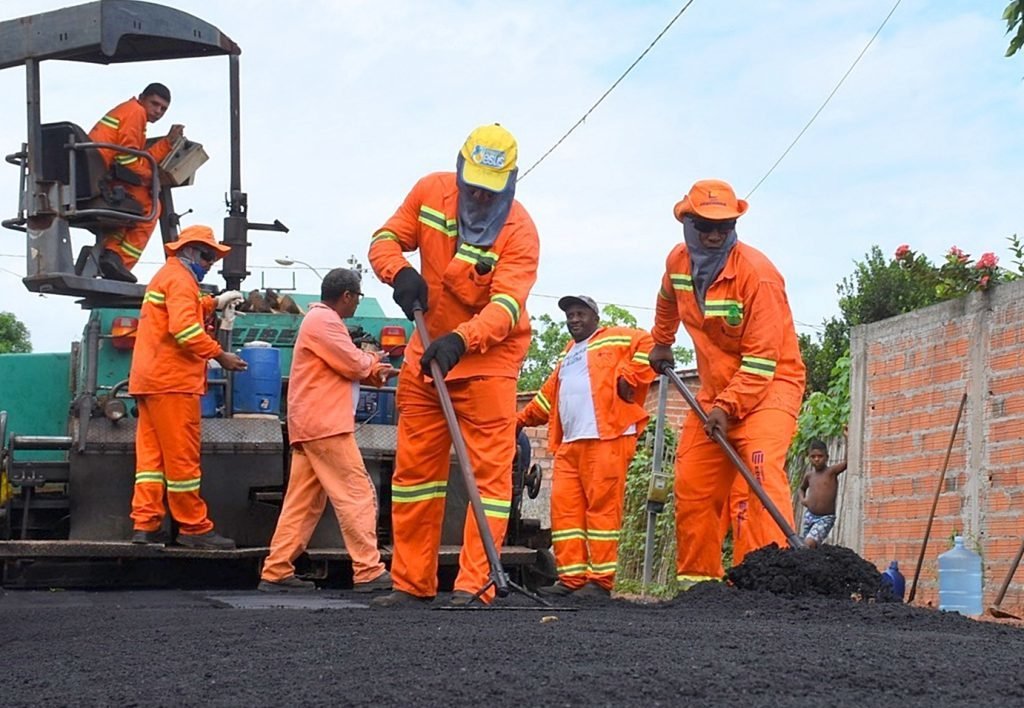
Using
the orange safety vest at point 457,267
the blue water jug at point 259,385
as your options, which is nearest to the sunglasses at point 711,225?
the orange safety vest at point 457,267

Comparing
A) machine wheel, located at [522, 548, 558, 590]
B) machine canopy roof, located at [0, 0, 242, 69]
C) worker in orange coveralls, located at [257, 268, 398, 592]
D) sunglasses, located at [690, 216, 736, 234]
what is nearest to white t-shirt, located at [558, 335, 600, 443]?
machine wheel, located at [522, 548, 558, 590]

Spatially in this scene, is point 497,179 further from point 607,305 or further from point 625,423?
point 607,305

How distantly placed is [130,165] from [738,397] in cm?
362

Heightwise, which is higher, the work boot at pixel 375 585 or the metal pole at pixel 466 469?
the metal pole at pixel 466 469

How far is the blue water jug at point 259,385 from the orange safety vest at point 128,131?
1.14 m

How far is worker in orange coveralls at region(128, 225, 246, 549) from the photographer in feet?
26.3

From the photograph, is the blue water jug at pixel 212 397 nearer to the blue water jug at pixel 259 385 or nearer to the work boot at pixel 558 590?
the blue water jug at pixel 259 385

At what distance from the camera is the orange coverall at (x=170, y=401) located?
8.01 meters

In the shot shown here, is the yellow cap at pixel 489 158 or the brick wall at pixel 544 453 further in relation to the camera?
the brick wall at pixel 544 453

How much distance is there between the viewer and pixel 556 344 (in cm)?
3891

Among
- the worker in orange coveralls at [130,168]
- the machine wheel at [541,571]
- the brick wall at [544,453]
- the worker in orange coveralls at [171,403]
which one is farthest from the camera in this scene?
the brick wall at [544,453]

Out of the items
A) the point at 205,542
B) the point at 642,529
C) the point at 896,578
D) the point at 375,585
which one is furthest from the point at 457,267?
the point at 642,529

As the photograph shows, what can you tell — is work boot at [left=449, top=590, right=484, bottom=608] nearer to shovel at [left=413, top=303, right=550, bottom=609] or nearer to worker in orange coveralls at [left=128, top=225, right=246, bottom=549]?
shovel at [left=413, top=303, right=550, bottom=609]

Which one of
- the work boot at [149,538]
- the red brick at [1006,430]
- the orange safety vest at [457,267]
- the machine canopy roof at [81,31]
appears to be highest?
the machine canopy roof at [81,31]
